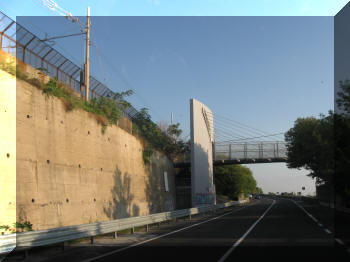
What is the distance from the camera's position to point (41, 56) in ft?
71.0

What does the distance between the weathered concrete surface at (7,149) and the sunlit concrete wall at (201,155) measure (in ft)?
87.6

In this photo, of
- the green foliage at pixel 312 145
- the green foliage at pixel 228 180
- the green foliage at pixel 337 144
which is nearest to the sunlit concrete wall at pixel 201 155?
the green foliage at pixel 312 145

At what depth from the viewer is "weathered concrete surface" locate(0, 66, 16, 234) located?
14930mm

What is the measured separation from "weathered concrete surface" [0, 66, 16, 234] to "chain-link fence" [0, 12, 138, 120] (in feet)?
8.34

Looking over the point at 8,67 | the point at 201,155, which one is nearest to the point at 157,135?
the point at 201,155

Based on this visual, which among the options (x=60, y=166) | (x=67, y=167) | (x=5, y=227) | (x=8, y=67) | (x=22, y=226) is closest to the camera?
(x=5, y=227)

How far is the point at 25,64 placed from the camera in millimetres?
19281

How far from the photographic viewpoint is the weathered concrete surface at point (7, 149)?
14930 millimetres

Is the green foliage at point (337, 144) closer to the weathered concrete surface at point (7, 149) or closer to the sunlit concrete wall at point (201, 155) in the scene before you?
the sunlit concrete wall at point (201, 155)

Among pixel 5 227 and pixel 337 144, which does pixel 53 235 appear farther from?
pixel 337 144

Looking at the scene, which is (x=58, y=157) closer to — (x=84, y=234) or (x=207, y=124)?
(x=84, y=234)

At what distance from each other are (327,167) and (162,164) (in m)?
19.3

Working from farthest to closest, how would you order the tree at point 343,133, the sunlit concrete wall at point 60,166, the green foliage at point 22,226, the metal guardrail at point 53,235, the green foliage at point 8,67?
1. the tree at point 343,133
2. the green foliage at point 8,67
3. the sunlit concrete wall at point 60,166
4. the green foliage at point 22,226
5. the metal guardrail at point 53,235

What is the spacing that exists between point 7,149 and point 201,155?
1220 inches
